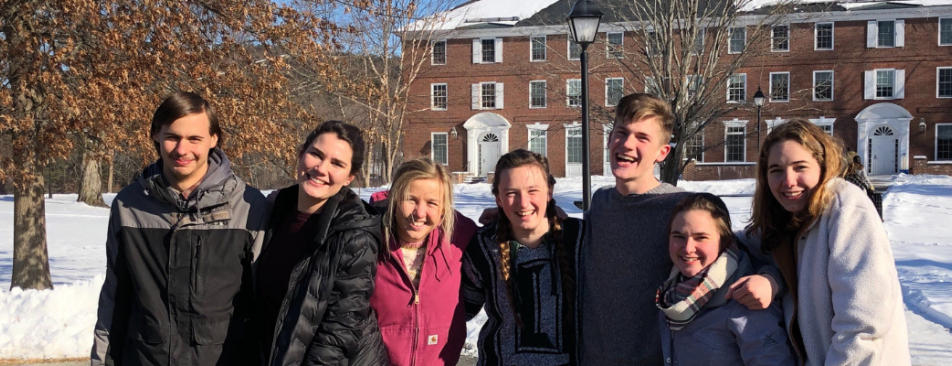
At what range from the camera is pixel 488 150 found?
123ft

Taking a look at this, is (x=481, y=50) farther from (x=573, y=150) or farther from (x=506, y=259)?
(x=506, y=259)

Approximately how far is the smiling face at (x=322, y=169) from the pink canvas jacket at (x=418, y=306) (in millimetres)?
361

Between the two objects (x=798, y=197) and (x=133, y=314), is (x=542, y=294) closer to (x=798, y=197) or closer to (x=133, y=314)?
(x=798, y=197)

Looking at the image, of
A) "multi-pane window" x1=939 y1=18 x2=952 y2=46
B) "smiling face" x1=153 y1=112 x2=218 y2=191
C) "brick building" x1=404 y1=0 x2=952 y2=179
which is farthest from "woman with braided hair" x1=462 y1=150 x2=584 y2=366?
"multi-pane window" x1=939 y1=18 x2=952 y2=46

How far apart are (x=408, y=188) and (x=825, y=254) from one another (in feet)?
5.49

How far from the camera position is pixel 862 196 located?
260cm

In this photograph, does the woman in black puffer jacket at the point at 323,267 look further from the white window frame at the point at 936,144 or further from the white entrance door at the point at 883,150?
the white window frame at the point at 936,144

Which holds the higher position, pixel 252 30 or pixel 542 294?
pixel 252 30

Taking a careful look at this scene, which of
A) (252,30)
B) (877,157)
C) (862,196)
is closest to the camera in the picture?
(862,196)

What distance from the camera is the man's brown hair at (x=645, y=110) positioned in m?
2.96

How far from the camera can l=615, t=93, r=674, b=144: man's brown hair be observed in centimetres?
296

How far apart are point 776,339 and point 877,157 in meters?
37.1

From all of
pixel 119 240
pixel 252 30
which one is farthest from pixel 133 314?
pixel 252 30

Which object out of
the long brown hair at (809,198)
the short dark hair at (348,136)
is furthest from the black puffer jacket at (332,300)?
the long brown hair at (809,198)
